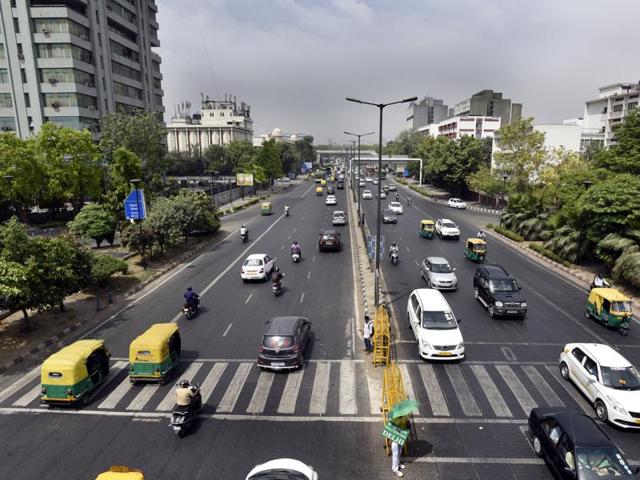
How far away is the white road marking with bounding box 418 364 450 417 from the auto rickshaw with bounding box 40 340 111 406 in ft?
37.3

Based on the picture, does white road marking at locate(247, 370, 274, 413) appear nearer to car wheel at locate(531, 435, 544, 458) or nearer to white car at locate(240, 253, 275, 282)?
car wheel at locate(531, 435, 544, 458)

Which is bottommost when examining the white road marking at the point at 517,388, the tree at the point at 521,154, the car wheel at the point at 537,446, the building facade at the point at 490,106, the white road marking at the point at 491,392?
the white road marking at the point at 517,388

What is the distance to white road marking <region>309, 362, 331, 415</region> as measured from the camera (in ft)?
45.8

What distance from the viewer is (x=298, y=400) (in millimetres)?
14508

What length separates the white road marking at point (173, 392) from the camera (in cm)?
1429

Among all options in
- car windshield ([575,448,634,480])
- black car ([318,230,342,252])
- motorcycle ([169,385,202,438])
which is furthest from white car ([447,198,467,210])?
motorcycle ([169,385,202,438])

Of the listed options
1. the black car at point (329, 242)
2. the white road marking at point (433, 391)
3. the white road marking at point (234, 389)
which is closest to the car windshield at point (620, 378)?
the white road marking at point (433, 391)

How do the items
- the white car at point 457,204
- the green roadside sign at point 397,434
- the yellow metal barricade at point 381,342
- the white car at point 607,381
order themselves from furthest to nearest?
1. the white car at point 457,204
2. the yellow metal barricade at point 381,342
3. the white car at point 607,381
4. the green roadside sign at point 397,434

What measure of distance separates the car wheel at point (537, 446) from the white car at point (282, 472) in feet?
20.1

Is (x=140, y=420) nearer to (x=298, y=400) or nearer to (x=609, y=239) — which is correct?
(x=298, y=400)

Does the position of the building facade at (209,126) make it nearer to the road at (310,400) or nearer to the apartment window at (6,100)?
the apartment window at (6,100)

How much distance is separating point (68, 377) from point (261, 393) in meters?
6.13

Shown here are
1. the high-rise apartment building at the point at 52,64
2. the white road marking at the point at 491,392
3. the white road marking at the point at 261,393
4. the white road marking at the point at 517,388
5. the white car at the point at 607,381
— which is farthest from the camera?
the high-rise apartment building at the point at 52,64

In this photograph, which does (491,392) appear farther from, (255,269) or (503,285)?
(255,269)
